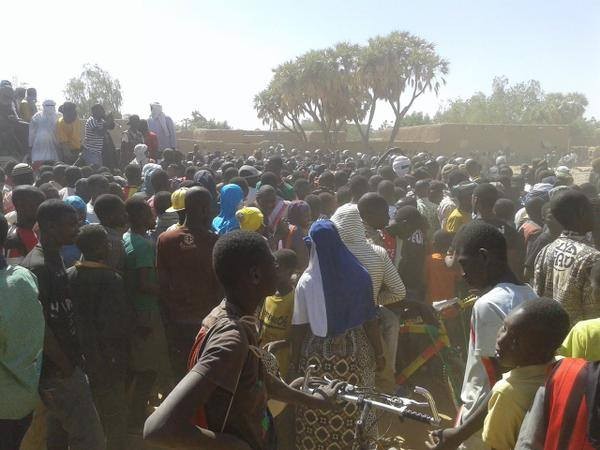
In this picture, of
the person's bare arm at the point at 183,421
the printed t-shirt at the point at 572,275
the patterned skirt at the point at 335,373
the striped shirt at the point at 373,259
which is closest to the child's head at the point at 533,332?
the person's bare arm at the point at 183,421

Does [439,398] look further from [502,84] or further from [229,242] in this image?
[502,84]

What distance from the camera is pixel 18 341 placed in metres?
2.92

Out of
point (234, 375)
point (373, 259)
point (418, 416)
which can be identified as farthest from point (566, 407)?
point (373, 259)

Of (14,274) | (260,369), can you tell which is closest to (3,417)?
(14,274)

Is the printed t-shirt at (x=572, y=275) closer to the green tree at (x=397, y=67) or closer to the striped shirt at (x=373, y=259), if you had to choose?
the striped shirt at (x=373, y=259)

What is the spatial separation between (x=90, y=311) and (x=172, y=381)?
4.04ft

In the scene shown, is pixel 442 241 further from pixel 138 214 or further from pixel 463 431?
pixel 463 431

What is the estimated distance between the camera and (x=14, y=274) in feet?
9.67

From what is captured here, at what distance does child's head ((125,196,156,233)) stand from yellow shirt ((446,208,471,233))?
289cm

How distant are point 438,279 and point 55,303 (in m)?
3.33

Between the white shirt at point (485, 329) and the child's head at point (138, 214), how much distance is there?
2.71 metres

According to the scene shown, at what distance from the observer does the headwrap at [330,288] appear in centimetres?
362

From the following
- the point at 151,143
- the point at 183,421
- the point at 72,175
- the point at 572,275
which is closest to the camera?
the point at 183,421

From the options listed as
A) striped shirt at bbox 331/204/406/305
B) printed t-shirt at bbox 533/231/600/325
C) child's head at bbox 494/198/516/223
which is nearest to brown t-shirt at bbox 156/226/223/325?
striped shirt at bbox 331/204/406/305
